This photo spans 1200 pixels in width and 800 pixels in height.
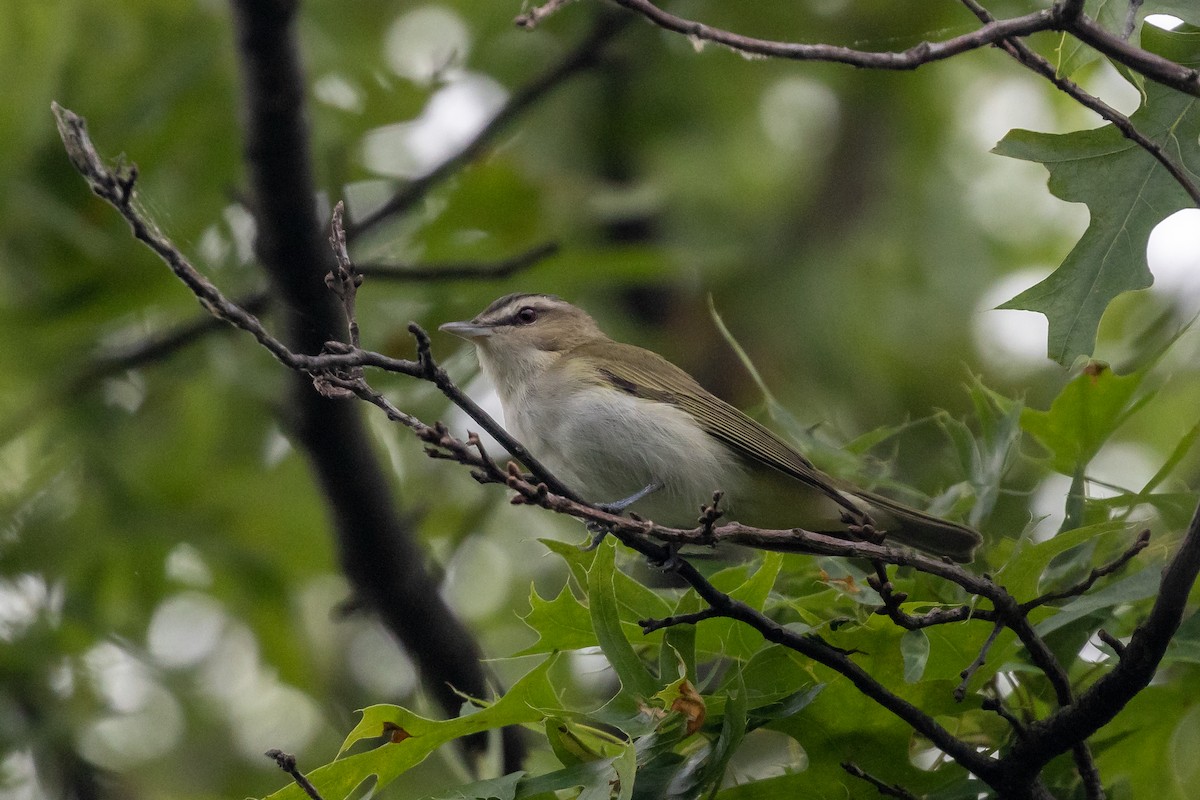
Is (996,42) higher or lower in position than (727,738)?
higher

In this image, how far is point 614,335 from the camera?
7.61 metres

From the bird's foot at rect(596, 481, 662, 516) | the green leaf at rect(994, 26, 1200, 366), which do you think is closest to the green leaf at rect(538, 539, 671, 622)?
the bird's foot at rect(596, 481, 662, 516)

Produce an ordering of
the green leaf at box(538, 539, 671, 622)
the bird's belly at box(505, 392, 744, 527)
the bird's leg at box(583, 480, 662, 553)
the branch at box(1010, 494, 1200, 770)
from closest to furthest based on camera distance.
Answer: the branch at box(1010, 494, 1200, 770), the green leaf at box(538, 539, 671, 622), the bird's leg at box(583, 480, 662, 553), the bird's belly at box(505, 392, 744, 527)

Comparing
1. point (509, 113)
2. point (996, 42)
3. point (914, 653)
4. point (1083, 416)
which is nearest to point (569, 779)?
point (914, 653)

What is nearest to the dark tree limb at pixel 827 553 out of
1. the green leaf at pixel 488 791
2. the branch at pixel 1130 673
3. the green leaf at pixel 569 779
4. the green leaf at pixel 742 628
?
the branch at pixel 1130 673

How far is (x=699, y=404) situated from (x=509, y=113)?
2.16 m

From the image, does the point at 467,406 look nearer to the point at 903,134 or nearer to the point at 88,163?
the point at 88,163

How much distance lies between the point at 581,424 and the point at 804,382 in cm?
460

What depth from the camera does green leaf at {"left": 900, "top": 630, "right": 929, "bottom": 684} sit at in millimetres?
2529

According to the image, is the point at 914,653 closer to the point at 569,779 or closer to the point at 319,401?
the point at 569,779

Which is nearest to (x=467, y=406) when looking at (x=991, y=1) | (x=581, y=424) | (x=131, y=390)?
(x=581, y=424)

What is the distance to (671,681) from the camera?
262 centimetres

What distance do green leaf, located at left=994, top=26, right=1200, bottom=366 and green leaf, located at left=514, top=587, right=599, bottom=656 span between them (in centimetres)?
115

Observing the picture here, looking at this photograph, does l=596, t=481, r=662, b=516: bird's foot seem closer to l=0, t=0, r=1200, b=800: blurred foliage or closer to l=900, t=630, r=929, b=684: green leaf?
l=0, t=0, r=1200, b=800: blurred foliage
